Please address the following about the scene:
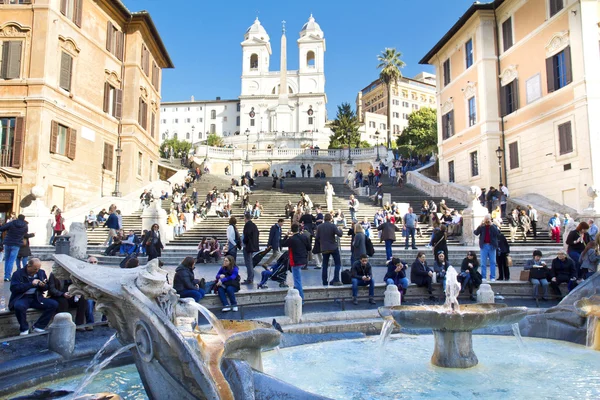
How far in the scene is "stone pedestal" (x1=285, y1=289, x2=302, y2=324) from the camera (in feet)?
24.1

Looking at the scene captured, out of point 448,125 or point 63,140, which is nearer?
point 63,140

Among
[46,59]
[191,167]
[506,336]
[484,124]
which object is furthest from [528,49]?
[191,167]

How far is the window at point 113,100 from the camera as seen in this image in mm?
28312

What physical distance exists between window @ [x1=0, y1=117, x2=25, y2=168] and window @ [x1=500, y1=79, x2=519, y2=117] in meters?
25.8

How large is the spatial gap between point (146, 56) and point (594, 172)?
2938cm

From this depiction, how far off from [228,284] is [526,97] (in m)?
21.7

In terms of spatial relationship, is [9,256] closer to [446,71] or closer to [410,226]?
[410,226]

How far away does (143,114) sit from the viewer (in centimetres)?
3250

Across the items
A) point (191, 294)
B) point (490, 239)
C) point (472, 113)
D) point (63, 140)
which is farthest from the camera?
point (472, 113)

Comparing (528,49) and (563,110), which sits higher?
(528,49)

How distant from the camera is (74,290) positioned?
358cm

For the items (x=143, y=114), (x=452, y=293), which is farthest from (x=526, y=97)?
(x=143, y=114)

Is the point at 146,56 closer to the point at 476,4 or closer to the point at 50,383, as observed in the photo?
the point at 476,4

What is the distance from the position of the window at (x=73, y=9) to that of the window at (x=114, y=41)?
10.2 ft
